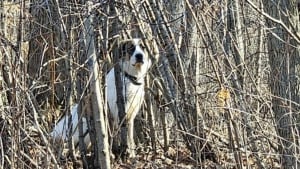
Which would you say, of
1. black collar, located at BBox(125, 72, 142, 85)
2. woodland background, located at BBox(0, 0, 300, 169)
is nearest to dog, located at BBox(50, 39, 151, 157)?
black collar, located at BBox(125, 72, 142, 85)

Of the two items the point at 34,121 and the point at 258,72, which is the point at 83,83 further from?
the point at 258,72

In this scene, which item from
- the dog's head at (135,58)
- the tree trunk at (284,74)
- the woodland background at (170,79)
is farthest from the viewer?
the dog's head at (135,58)

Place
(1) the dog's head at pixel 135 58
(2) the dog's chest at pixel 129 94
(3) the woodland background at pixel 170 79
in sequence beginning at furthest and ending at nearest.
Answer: (2) the dog's chest at pixel 129 94 < (1) the dog's head at pixel 135 58 < (3) the woodland background at pixel 170 79

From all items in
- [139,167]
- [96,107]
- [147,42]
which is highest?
[147,42]

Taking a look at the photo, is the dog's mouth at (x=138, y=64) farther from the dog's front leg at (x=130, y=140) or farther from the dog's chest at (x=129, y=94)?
the dog's front leg at (x=130, y=140)

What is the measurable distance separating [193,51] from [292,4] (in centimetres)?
230

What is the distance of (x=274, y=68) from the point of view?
16.6ft

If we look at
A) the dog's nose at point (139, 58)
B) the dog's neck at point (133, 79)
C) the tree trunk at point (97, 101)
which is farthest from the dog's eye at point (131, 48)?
the tree trunk at point (97, 101)

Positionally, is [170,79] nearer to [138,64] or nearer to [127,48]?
[127,48]

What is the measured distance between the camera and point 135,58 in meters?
7.71

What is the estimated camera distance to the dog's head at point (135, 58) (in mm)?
7220

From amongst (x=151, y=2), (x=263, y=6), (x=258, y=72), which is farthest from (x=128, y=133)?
(x=263, y=6)

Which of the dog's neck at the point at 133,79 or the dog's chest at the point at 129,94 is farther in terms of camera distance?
the dog's neck at the point at 133,79

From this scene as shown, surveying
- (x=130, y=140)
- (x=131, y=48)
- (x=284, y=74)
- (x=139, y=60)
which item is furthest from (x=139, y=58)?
(x=284, y=74)
